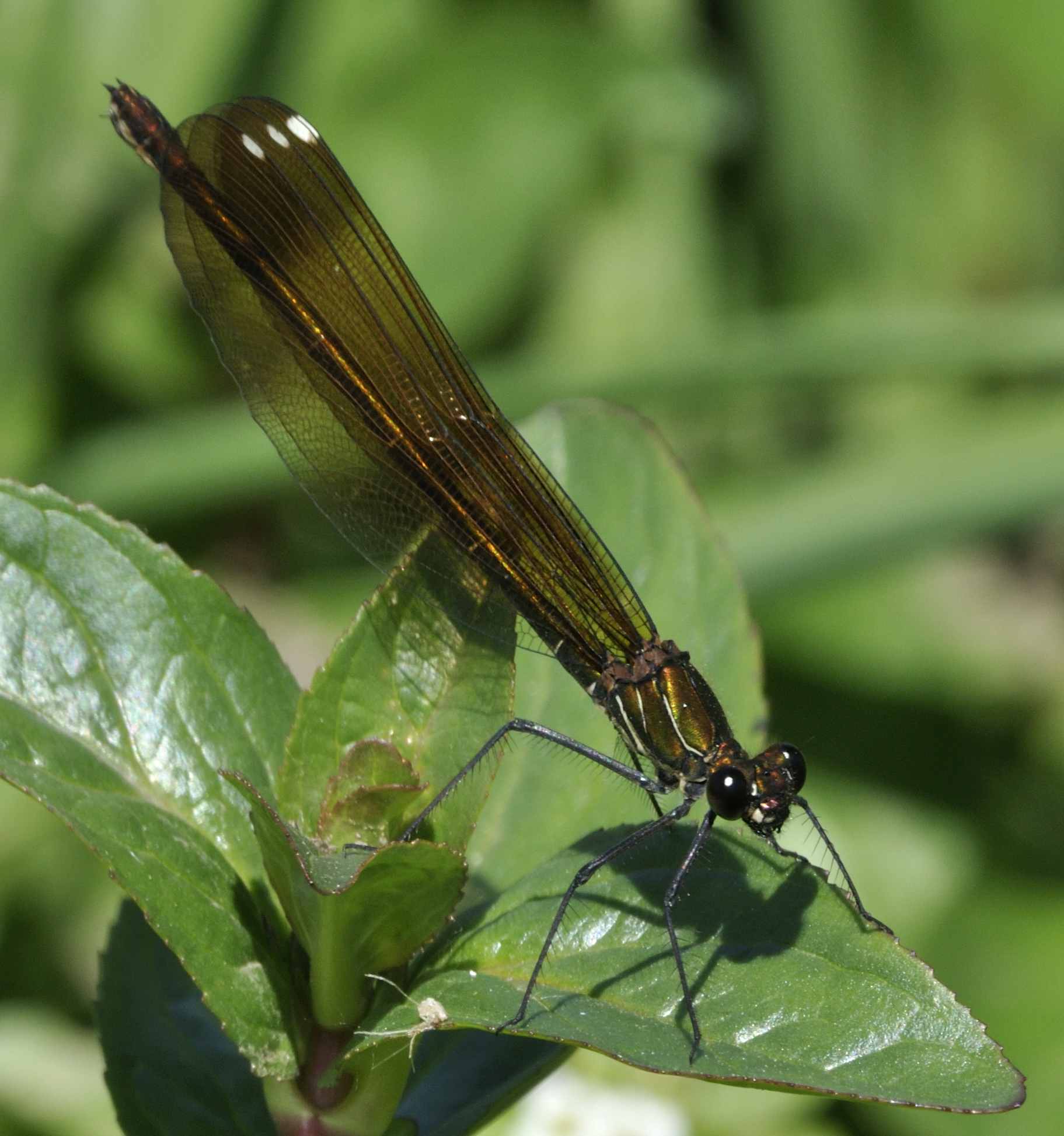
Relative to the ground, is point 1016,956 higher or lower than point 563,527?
lower

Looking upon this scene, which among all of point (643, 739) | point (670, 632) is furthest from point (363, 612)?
point (643, 739)

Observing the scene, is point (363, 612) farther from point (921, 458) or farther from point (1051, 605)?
point (1051, 605)

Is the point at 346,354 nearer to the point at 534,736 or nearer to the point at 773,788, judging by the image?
the point at 534,736

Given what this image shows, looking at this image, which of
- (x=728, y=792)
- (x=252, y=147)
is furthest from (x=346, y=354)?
(x=728, y=792)

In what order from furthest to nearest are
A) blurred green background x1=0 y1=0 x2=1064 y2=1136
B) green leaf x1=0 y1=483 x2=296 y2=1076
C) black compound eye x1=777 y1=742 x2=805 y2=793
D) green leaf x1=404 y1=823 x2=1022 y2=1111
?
1. blurred green background x1=0 y1=0 x2=1064 y2=1136
2. black compound eye x1=777 y1=742 x2=805 y2=793
3. green leaf x1=0 y1=483 x2=296 y2=1076
4. green leaf x1=404 y1=823 x2=1022 y2=1111

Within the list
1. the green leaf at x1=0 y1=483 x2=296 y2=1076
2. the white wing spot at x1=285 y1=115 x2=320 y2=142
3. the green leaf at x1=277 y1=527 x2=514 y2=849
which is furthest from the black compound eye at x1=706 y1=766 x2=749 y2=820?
the white wing spot at x1=285 y1=115 x2=320 y2=142

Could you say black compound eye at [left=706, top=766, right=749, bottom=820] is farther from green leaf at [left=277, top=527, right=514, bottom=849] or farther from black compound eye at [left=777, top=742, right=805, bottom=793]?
green leaf at [left=277, top=527, right=514, bottom=849]

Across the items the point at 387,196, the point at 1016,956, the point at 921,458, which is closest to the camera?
the point at 1016,956
